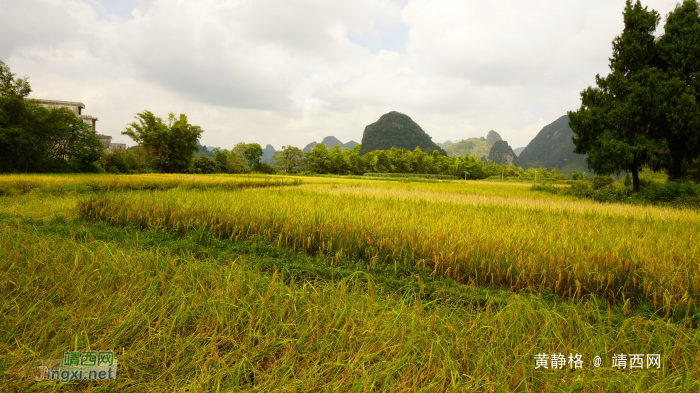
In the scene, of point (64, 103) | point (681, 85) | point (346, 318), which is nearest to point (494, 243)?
point (346, 318)

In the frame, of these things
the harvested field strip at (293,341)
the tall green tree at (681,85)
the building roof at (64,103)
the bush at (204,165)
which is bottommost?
the harvested field strip at (293,341)

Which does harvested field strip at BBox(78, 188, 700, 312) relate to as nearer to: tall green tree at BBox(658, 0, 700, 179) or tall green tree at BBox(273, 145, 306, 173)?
tall green tree at BBox(658, 0, 700, 179)

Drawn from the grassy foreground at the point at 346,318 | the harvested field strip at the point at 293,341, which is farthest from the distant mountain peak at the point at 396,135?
the harvested field strip at the point at 293,341

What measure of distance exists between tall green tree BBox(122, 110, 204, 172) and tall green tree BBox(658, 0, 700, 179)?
1330 inches

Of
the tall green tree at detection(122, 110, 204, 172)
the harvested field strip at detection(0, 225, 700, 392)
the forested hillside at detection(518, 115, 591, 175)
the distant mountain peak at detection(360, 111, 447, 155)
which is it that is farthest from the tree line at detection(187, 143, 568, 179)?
the forested hillside at detection(518, 115, 591, 175)

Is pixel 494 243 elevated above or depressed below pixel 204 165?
below

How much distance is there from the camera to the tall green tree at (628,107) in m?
10.4

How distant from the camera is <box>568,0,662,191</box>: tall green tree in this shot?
10398 millimetres

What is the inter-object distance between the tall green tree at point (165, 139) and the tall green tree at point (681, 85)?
111 ft

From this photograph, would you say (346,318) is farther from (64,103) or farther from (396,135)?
(396,135)

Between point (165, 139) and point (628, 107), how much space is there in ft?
110

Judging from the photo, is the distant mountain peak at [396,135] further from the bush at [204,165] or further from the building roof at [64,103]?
the building roof at [64,103]

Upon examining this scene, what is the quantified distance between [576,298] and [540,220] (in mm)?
3164

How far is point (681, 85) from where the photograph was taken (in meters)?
9.92
